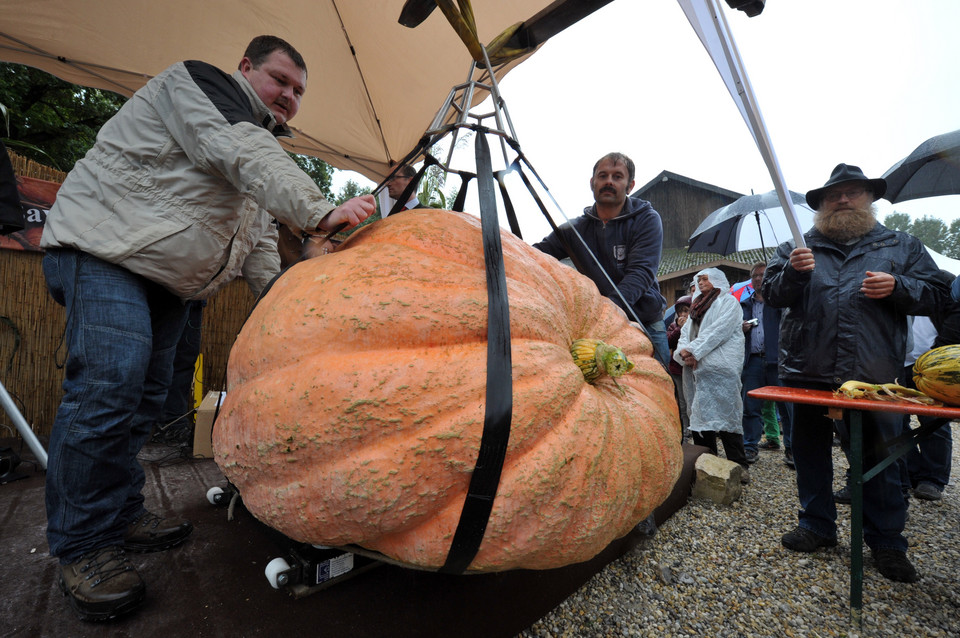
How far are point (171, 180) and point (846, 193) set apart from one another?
10.9ft

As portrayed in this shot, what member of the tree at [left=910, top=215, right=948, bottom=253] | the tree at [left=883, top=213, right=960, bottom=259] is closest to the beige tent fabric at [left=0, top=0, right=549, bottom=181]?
the tree at [left=883, top=213, right=960, bottom=259]

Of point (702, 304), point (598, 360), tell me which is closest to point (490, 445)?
point (598, 360)

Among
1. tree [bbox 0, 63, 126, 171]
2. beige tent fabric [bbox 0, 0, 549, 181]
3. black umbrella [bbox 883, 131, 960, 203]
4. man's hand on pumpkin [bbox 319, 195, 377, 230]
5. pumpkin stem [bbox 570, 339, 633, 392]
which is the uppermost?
tree [bbox 0, 63, 126, 171]

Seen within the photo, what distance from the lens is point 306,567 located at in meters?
1.17

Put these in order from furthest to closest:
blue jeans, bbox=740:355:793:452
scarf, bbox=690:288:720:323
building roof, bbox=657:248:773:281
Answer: building roof, bbox=657:248:773:281
blue jeans, bbox=740:355:793:452
scarf, bbox=690:288:720:323

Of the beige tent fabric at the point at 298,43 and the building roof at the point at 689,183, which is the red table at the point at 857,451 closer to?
the beige tent fabric at the point at 298,43

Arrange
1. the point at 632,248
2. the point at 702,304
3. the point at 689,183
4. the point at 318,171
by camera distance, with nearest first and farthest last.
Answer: the point at 632,248, the point at 702,304, the point at 318,171, the point at 689,183

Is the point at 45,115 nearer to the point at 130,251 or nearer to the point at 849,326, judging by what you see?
the point at 130,251

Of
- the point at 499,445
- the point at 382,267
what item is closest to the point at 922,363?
the point at 499,445

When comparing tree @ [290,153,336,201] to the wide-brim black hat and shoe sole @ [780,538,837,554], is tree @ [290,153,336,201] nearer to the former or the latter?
the wide-brim black hat

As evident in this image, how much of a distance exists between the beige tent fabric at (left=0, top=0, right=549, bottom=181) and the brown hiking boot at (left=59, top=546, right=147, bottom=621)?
3.41m

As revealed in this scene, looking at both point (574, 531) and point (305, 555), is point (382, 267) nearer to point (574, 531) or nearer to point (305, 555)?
point (574, 531)

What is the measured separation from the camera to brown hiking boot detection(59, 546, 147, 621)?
1078 mm

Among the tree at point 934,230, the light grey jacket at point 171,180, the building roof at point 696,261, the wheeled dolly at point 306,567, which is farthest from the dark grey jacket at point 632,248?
the tree at point 934,230
